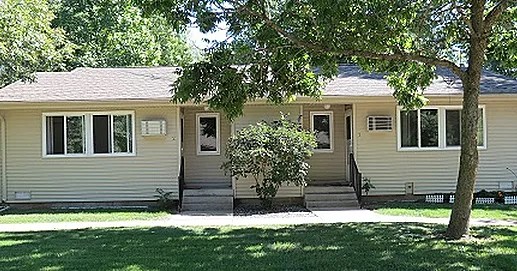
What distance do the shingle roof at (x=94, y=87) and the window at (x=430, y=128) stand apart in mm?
6468

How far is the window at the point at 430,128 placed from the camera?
15375mm

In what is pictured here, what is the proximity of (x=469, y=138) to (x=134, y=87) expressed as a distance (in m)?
Result: 9.79

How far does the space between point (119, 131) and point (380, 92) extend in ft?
23.1

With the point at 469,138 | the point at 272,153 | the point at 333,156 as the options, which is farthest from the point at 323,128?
the point at 469,138

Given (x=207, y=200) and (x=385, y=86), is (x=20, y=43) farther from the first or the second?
(x=385, y=86)

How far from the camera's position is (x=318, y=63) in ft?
32.4

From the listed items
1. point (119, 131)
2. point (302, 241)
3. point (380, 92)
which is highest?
point (380, 92)

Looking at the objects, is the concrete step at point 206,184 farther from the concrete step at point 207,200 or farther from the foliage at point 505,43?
the foliage at point 505,43

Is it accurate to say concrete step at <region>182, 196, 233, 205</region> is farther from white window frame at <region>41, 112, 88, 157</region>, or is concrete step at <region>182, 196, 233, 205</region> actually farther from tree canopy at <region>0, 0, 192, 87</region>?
tree canopy at <region>0, 0, 192, 87</region>

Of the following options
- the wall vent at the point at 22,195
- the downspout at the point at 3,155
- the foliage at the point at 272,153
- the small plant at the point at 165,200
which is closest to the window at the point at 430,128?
the foliage at the point at 272,153

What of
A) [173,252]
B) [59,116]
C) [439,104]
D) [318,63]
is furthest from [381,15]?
[59,116]

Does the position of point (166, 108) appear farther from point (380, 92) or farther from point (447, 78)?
point (447, 78)

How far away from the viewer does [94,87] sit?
51.6ft

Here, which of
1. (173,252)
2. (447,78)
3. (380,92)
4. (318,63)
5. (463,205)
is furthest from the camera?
(447,78)
